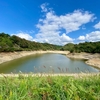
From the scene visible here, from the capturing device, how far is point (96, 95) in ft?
11.6

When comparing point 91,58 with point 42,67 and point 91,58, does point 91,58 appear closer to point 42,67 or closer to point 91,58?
point 91,58

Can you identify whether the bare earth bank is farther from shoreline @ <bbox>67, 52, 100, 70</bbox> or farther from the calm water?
the calm water

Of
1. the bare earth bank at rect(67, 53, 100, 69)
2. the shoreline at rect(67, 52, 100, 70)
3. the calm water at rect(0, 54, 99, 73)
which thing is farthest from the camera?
the bare earth bank at rect(67, 53, 100, 69)

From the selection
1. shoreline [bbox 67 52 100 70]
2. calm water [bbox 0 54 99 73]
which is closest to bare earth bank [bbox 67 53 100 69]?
shoreline [bbox 67 52 100 70]

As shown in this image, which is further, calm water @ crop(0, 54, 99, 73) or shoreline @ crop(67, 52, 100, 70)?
shoreline @ crop(67, 52, 100, 70)

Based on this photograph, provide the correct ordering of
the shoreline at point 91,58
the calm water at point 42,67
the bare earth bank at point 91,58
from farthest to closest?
the bare earth bank at point 91,58, the shoreline at point 91,58, the calm water at point 42,67

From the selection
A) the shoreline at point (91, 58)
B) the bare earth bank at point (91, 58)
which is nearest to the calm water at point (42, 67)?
the shoreline at point (91, 58)

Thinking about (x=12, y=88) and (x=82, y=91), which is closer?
(x=82, y=91)

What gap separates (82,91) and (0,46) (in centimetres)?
3506

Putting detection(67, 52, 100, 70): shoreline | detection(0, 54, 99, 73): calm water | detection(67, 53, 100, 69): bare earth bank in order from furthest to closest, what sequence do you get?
detection(67, 53, 100, 69): bare earth bank, detection(67, 52, 100, 70): shoreline, detection(0, 54, 99, 73): calm water

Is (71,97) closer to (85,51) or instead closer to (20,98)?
(20,98)

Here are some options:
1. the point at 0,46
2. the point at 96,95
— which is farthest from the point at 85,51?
the point at 96,95

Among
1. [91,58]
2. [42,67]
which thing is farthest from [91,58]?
[42,67]

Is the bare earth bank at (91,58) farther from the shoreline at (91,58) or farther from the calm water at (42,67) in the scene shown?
the calm water at (42,67)
